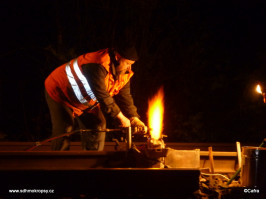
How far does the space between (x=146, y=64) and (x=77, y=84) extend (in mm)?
5874

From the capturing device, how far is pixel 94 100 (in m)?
4.71

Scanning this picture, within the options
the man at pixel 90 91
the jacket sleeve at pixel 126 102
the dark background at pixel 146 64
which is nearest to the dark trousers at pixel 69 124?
the man at pixel 90 91

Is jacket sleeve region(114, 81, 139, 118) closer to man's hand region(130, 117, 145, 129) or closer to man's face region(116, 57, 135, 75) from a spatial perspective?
man's hand region(130, 117, 145, 129)

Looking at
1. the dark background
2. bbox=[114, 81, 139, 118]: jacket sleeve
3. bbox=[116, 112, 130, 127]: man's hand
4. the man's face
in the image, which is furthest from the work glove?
the dark background

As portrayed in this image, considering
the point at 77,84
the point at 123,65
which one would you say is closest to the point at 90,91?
the point at 77,84

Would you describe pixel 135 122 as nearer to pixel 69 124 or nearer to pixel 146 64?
pixel 69 124

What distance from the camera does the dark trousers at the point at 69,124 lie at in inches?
187

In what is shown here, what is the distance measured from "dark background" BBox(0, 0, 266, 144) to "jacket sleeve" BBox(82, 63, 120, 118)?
5.71 metres

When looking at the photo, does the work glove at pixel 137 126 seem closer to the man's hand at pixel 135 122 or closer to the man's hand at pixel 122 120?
the man's hand at pixel 135 122

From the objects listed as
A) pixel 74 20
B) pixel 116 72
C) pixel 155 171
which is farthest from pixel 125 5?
pixel 155 171

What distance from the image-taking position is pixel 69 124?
478 cm

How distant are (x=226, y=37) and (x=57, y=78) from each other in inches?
354

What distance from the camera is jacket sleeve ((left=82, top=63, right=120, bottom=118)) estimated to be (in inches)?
172

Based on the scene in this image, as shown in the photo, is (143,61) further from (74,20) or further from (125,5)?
(74,20)
